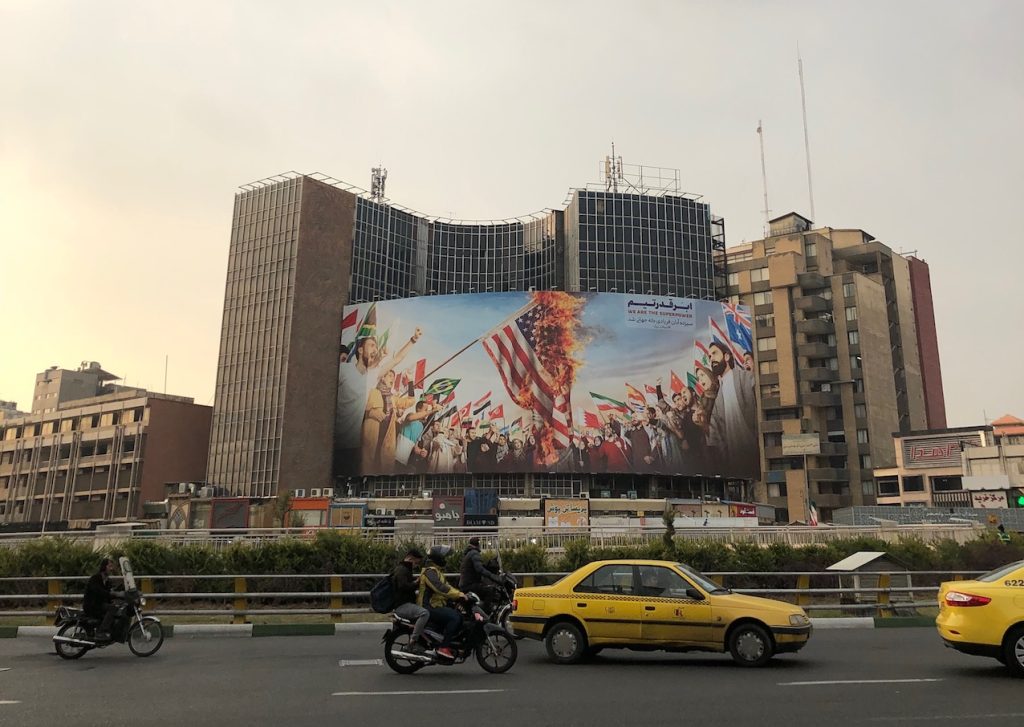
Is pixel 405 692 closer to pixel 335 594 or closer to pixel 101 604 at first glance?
pixel 101 604

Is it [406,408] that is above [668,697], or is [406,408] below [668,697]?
above

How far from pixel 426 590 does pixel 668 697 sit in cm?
378

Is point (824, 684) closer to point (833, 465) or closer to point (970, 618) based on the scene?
point (970, 618)

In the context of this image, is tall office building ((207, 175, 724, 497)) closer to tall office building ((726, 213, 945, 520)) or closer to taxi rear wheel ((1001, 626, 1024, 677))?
tall office building ((726, 213, 945, 520))

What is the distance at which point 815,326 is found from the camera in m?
90.0

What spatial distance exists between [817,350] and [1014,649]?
8411cm

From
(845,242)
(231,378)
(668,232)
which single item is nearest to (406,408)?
(231,378)

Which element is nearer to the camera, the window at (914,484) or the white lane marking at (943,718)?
the white lane marking at (943,718)

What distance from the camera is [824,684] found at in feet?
32.7

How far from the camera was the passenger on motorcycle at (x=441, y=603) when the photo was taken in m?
11.3

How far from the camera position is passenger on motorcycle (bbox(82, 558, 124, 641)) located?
13.2m

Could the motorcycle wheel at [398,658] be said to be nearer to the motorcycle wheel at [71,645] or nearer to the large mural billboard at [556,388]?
the motorcycle wheel at [71,645]

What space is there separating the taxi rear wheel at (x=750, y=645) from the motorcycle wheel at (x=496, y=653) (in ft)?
10.2

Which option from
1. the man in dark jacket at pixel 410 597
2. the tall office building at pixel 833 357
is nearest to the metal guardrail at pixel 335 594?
the man in dark jacket at pixel 410 597
